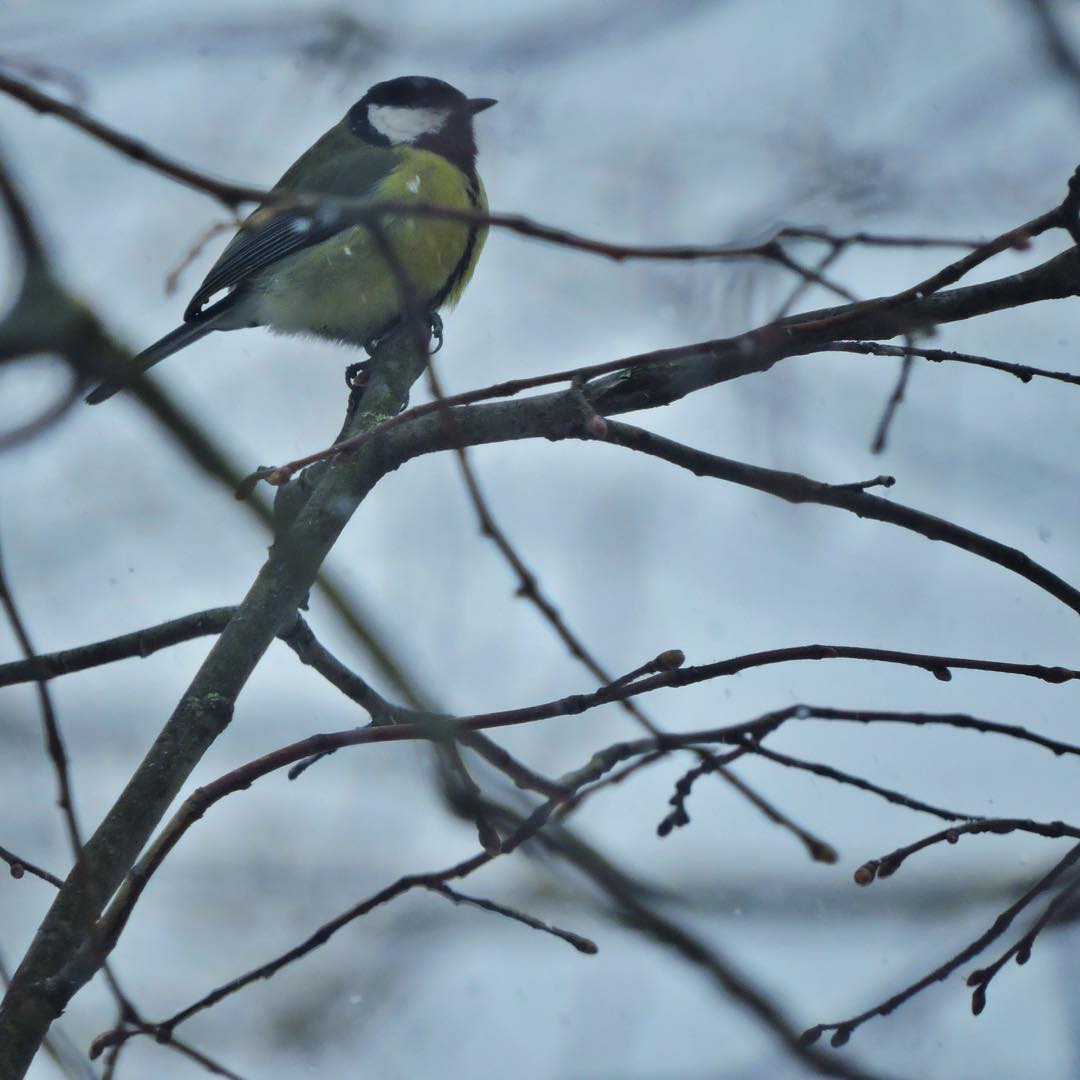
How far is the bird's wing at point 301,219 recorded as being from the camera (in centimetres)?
375

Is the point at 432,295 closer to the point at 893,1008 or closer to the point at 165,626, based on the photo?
the point at 165,626

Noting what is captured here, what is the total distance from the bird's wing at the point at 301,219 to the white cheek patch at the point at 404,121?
10 cm

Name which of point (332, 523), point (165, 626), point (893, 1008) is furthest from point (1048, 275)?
point (165, 626)

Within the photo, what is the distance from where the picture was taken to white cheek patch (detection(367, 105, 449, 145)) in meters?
4.20

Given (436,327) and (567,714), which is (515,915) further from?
(436,327)

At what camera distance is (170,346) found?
3615mm

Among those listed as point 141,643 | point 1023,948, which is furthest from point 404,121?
point 1023,948

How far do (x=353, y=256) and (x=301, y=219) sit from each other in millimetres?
236

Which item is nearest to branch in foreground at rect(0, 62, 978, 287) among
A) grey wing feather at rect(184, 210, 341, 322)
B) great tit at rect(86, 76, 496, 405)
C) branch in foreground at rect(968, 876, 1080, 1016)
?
branch in foreground at rect(968, 876, 1080, 1016)

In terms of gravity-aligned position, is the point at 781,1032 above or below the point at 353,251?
below

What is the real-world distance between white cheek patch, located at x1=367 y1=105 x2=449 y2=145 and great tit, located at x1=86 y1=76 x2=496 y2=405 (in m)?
0.02

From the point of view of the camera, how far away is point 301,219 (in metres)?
3.47

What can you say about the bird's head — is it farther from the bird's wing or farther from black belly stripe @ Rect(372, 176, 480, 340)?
black belly stripe @ Rect(372, 176, 480, 340)

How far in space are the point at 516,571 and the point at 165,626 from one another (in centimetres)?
117
